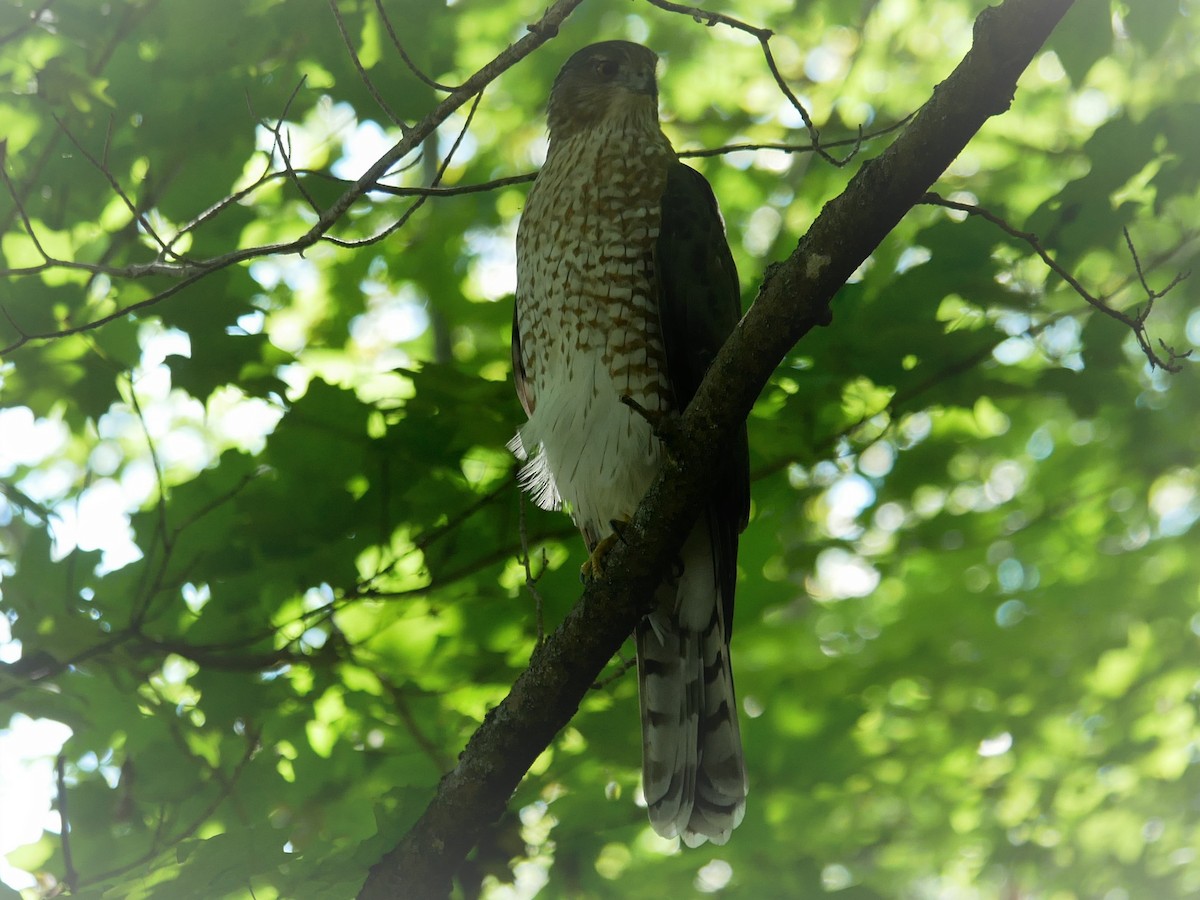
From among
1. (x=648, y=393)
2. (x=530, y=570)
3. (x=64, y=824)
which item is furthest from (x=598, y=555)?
(x=64, y=824)

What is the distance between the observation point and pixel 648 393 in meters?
3.38

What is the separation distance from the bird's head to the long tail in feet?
A: 5.42

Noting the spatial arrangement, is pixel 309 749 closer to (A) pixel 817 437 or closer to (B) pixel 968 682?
(A) pixel 817 437

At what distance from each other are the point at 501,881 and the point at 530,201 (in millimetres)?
2502

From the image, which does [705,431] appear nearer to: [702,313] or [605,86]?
[702,313]

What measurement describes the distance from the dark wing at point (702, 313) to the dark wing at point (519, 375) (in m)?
0.62

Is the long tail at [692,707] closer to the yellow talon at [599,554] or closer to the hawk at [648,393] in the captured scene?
the hawk at [648,393]

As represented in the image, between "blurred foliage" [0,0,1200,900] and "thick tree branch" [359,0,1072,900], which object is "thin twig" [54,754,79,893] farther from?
"thick tree branch" [359,0,1072,900]

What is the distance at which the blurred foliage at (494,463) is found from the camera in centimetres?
339

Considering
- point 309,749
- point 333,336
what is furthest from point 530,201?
point 309,749

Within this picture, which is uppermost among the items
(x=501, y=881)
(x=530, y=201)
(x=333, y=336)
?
(x=530, y=201)

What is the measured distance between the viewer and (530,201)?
379 cm

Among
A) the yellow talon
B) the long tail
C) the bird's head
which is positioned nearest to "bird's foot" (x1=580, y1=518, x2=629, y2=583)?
the yellow talon

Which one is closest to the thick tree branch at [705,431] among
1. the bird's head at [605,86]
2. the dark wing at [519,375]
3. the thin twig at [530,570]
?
the thin twig at [530,570]
